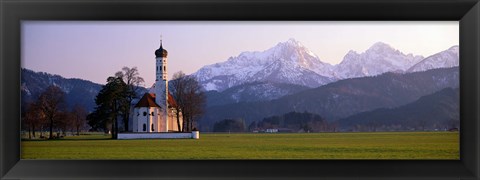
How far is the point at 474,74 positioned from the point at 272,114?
623 cm

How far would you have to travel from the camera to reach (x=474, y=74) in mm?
5281

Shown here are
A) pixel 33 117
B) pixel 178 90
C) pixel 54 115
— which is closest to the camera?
pixel 33 117

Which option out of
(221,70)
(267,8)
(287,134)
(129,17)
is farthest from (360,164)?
(287,134)

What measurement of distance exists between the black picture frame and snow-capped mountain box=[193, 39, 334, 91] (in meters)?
3.71

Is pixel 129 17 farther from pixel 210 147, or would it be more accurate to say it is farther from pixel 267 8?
pixel 210 147

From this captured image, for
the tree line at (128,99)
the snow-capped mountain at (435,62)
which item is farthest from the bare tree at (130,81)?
the snow-capped mountain at (435,62)

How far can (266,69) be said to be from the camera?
1056 centimetres

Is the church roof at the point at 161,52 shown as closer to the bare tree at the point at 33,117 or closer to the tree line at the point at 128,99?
the tree line at the point at 128,99

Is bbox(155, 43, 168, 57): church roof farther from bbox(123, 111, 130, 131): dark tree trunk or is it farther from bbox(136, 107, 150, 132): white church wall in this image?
bbox(123, 111, 130, 131): dark tree trunk

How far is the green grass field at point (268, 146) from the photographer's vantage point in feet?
30.0

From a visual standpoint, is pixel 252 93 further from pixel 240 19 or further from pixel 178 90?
pixel 240 19

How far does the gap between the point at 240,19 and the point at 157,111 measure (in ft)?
25.6

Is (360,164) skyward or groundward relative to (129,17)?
groundward

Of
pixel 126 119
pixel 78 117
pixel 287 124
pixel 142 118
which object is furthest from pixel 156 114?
pixel 78 117
